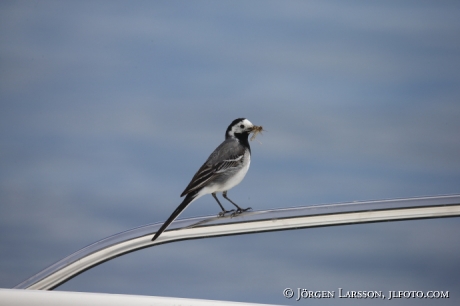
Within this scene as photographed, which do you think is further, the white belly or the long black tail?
the white belly

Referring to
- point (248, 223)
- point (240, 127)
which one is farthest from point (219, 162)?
point (248, 223)

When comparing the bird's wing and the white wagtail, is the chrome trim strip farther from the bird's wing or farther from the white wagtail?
the bird's wing

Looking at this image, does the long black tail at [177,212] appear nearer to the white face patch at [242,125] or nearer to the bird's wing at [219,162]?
the bird's wing at [219,162]

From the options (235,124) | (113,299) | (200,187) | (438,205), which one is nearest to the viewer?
(113,299)

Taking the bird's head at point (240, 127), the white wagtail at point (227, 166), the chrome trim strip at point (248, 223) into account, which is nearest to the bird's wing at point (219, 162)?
the white wagtail at point (227, 166)

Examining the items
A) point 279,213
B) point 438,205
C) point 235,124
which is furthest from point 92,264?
point 235,124

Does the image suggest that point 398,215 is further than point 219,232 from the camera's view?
No

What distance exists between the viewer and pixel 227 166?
12.3ft

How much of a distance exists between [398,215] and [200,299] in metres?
0.86

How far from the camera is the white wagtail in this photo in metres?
3.49

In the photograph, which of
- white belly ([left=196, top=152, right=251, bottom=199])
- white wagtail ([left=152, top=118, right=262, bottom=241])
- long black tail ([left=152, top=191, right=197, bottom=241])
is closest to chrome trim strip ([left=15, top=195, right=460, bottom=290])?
long black tail ([left=152, top=191, right=197, bottom=241])

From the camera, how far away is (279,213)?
2.57 meters

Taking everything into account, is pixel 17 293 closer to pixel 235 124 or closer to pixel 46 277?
pixel 46 277

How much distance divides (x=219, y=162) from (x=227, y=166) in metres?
0.05
